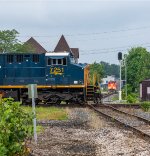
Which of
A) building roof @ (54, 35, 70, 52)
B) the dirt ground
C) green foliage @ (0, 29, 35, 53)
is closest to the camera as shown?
the dirt ground

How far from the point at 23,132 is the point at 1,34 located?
78581mm

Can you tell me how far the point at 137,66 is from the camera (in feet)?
444

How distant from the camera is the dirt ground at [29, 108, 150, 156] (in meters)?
11.4

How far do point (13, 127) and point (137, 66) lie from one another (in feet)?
417

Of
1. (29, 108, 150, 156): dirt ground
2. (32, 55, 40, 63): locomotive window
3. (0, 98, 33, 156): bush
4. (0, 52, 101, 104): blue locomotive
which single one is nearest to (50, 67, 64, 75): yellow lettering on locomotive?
(0, 52, 101, 104): blue locomotive

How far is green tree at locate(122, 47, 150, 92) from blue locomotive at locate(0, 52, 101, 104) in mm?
91598

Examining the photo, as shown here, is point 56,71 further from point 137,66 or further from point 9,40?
point 137,66

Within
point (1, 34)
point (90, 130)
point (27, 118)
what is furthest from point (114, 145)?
point (1, 34)

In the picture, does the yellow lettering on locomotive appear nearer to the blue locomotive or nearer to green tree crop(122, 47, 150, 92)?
the blue locomotive

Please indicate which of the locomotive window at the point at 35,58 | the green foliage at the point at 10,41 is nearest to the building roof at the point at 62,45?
the green foliage at the point at 10,41

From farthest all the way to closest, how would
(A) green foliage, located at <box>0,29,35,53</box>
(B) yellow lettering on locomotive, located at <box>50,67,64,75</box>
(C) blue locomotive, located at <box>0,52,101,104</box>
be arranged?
(A) green foliage, located at <box>0,29,35,53</box> < (B) yellow lettering on locomotive, located at <box>50,67,64,75</box> < (C) blue locomotive, located at <box>0,52,101,104</box>

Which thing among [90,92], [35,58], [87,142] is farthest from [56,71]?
[87,142]

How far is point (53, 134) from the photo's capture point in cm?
1562

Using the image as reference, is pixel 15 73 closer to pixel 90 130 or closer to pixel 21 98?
pixel 21 98
